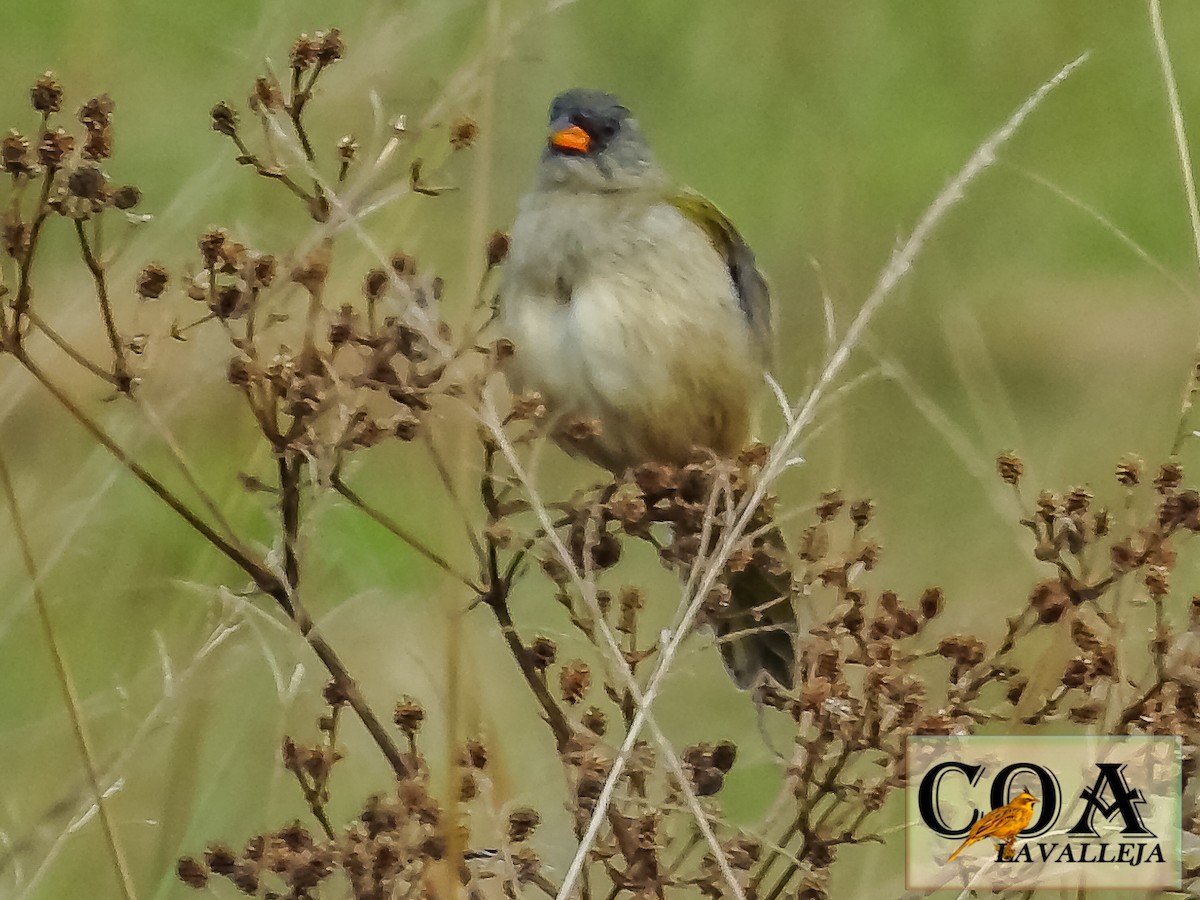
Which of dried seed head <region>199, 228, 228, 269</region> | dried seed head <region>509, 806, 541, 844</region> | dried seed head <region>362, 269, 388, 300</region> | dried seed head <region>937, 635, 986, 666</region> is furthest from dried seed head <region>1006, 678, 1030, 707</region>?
dried seed head <region>199, 228, 228, 269</region>

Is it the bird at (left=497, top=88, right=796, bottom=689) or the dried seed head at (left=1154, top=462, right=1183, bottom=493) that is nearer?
the dried seed head at (left=1154, top=462, right=1183, bottom=493)

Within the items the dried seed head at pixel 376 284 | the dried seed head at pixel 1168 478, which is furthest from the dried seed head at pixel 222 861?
the dried seed head at pixel 1168 478

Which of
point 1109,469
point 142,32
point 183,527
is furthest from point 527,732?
point 142,32

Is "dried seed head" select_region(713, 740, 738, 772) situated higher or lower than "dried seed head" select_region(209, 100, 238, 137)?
lower

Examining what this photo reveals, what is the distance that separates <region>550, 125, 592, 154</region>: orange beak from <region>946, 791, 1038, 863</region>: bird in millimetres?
1165

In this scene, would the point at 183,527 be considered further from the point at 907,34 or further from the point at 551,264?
the point at 907,34

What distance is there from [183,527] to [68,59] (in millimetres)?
835

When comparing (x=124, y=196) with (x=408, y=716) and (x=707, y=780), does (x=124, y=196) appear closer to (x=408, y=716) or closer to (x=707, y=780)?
(x=408, y=716)

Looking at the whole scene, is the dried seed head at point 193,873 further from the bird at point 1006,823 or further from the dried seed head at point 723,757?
the bird at point 1006,823

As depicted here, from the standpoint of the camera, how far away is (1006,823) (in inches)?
57.7

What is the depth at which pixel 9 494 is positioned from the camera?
151 cm

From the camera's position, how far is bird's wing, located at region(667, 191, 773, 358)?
2.23 m

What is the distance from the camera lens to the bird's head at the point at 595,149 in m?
2.25

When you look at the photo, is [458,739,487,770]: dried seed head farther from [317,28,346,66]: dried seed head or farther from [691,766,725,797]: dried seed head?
[317,28,346,66]: dried seed head
